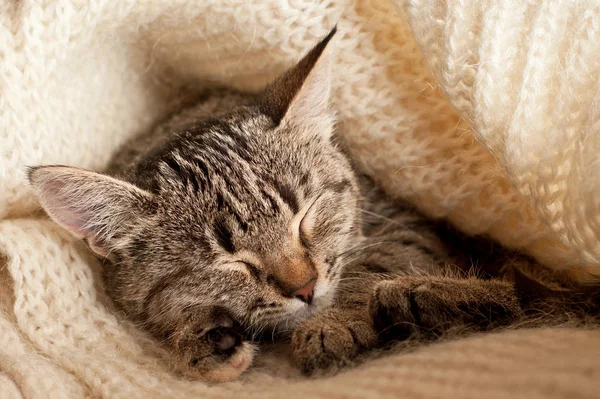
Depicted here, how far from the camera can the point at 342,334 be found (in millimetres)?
1020

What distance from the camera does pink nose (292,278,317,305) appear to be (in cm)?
111

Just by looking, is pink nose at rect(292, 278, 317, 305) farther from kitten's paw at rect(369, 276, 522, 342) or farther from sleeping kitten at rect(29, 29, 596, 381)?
kitten's paw at rect(369, 276, 522, 342)

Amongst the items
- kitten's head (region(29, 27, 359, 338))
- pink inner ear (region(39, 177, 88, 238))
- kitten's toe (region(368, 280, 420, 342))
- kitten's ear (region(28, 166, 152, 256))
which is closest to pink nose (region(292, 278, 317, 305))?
kitten's head (region(29, 27, 359, 338))

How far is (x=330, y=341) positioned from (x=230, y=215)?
1.11ft

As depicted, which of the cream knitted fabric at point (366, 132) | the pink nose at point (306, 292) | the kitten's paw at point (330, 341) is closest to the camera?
the cream knitted fabric at point (366, 132)

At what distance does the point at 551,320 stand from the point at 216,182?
0.75m

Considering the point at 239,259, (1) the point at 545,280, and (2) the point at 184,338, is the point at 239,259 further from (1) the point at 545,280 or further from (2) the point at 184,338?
(1) the point at 545,280

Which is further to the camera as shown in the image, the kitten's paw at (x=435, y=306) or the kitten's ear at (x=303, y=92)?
the kitten's ear at (x=303, y=92)

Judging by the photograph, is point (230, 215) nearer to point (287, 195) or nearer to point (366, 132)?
point (287, 195)

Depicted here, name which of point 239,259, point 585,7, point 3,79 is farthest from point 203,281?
point 585,7

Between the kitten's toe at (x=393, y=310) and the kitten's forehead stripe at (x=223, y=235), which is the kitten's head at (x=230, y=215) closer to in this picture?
the kitten's forehead stripe at (x=223, y=235)

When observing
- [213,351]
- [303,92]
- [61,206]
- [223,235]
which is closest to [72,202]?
[61,206]

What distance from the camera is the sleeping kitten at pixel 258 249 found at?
1044mm

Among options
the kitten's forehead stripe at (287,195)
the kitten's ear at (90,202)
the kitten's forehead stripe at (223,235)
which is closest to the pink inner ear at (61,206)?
the kitten's ear at (90,202)
